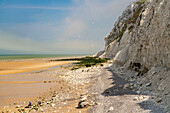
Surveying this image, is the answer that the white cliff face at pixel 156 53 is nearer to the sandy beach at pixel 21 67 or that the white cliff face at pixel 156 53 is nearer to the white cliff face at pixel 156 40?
the white cliff face at pixel 156 40

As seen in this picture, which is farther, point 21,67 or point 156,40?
point 21,67

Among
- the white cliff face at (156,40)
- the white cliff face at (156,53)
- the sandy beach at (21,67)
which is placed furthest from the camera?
the sandy beach at (21,67)

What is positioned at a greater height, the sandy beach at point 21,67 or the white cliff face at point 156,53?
the white cliff face at point 156,53

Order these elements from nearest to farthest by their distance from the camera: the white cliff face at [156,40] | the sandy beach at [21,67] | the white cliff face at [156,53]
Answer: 1. the white cliff face at [156,53]
2. the white cliff face at [156,40]
3. the sandy beach at [21,67]

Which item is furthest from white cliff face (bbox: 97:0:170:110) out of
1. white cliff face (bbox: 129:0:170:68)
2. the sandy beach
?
the sandy beach

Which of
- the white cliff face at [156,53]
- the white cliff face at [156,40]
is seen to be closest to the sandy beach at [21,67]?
the white cliff face at [156,53]

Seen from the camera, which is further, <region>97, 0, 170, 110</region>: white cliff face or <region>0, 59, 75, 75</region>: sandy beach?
<region>0, 59, 75, 75</region>: sandy beach

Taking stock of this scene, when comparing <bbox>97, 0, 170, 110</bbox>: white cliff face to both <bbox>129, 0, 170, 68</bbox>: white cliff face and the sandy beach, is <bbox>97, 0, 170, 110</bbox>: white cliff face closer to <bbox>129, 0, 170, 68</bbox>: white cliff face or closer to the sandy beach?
<bbox>129, 0, 170, 68</bbox>: white cliff face

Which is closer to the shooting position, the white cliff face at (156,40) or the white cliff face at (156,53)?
the white cliff face at (156,53)

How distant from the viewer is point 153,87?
11898 millimetres

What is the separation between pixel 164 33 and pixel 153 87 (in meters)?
5.92

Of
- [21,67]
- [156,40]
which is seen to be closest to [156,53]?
[156,40]

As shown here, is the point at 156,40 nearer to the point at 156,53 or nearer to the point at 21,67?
the point at 156,53

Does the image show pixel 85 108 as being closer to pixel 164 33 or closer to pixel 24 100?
pixel 24 100
